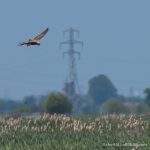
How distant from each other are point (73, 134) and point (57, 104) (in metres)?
66.6

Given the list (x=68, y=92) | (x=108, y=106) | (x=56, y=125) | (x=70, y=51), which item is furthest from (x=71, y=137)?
(x=68, y=92)

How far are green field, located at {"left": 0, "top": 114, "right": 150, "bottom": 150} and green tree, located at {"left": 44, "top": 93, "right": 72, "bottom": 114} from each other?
54.2m

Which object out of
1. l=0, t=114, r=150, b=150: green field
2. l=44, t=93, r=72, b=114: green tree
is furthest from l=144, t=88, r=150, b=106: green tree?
l=0, t=114, r=150, b=150: green field

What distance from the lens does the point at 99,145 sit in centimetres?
2672

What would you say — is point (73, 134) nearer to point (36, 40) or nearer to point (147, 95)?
point (36, 40)

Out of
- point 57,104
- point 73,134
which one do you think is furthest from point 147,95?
point 73,134

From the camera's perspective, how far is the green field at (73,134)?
26.7m

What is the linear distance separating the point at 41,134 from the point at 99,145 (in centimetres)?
595

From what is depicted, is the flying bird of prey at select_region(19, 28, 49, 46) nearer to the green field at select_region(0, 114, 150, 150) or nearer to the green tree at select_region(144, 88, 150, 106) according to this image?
the green field at select_region(0, 114, 150, 150)

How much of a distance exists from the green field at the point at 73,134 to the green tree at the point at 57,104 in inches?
2133

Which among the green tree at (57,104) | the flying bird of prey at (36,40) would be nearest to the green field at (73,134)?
the flying bird of prey at (36,40)

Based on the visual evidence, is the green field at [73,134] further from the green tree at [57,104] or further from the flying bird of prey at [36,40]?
the green tree at [57,104]

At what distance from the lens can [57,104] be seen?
321ft

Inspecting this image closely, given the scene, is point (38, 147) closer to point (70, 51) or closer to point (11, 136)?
point (11, 136)
